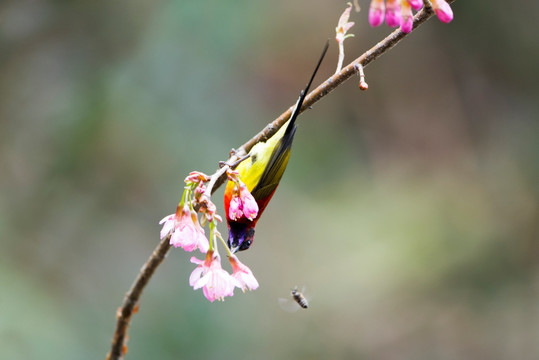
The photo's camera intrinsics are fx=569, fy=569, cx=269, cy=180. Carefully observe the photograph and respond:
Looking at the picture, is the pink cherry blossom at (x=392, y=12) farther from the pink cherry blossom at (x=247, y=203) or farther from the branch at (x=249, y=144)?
the pink cherry blossom at (x=247, y=203)

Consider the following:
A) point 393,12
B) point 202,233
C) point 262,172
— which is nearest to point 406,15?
point 393,12

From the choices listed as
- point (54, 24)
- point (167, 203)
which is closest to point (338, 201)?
point (167, 203)

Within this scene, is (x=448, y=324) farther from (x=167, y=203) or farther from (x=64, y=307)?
(x=64, y=307)

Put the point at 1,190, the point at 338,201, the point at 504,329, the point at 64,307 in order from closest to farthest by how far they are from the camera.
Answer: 1. the point at 64,307
2. the point at 1,190
3. the point at 504,329
4. the point at 338,201

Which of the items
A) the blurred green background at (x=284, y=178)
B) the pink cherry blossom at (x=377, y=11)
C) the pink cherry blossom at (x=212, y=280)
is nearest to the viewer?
the pink cherry blossom at (x=377, y=11)

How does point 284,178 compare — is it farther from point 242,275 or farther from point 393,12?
point 393,12

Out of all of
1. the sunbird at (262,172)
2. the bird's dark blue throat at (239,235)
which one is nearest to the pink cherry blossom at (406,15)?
the sunbird at (262,172)

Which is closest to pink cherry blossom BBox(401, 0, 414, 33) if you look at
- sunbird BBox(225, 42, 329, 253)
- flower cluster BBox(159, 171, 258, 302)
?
flower cluster BBox(159, 171, 258, 302)
